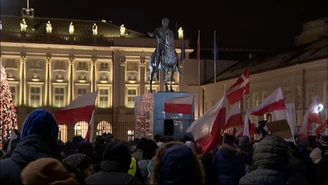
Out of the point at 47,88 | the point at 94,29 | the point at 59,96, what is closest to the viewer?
the point at 47,88

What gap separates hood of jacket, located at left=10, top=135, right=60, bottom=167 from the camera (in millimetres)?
4832

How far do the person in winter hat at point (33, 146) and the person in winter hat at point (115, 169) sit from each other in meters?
0.41

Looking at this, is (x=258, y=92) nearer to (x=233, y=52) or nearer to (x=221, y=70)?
(x=221, y=70)

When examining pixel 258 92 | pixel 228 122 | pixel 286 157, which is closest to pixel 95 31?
pixel 258 92

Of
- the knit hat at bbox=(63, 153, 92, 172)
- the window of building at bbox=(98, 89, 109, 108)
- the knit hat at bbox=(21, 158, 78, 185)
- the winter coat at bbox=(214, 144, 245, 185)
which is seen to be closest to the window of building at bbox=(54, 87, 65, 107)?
the window of building at bbox=(98, 89, 109, 108)

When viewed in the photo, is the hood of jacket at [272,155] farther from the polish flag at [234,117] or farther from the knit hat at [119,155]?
the polish flag at [234,117]

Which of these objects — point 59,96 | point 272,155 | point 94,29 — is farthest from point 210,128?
point 59,96

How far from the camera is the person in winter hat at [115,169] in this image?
5.21 metres

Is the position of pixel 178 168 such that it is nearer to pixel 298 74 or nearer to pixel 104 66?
pixel 298 74

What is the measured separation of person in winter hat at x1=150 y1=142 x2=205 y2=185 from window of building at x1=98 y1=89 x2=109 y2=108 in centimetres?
5843

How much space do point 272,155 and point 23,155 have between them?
1999 mm

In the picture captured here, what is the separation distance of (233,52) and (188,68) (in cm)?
798

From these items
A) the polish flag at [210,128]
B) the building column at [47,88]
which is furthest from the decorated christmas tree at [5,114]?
the building column at [47,88]

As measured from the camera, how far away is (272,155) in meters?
5.37
